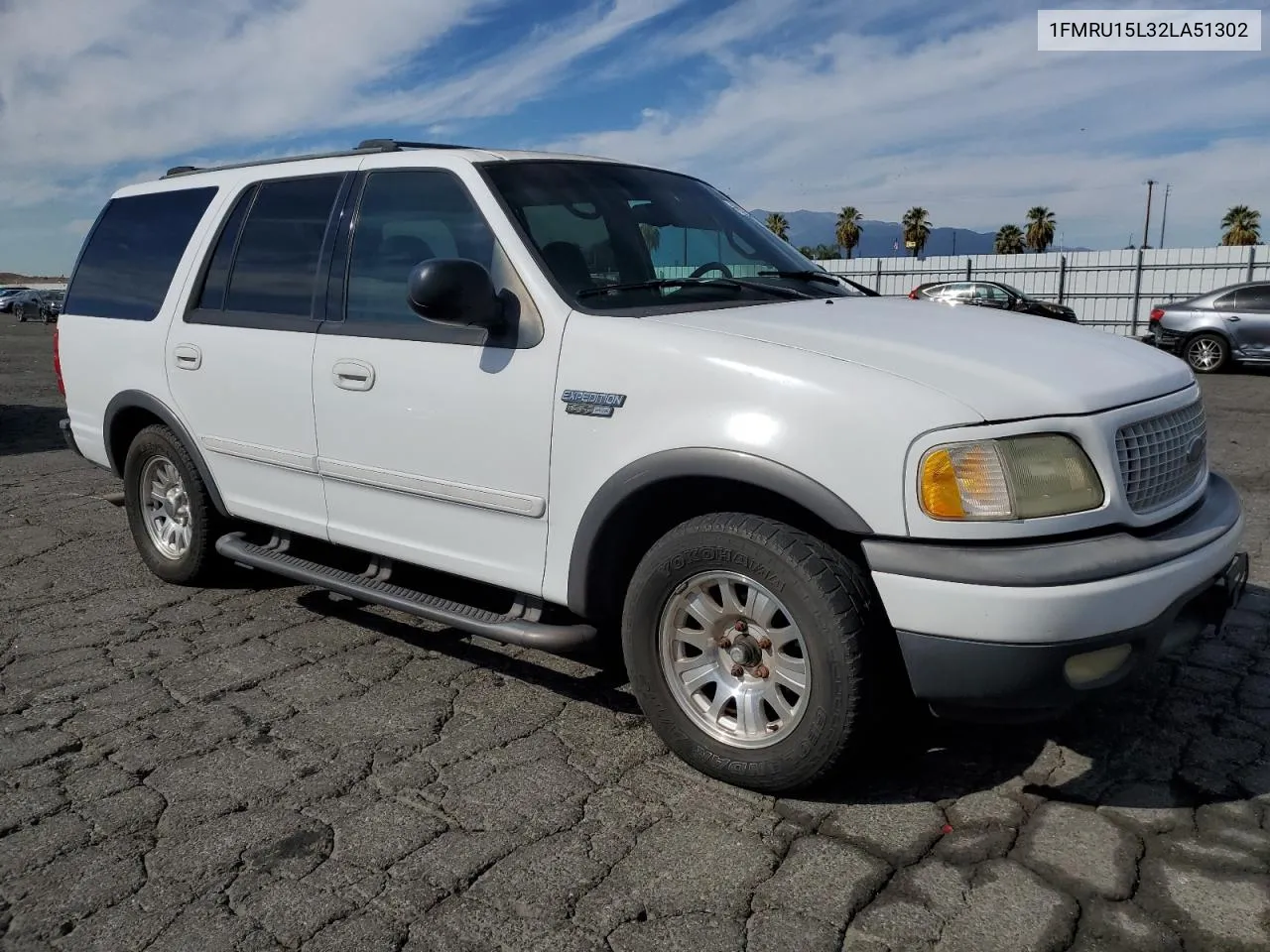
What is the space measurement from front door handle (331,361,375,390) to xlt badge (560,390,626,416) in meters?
0.92

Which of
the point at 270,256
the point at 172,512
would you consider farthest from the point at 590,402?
the point at 172,512

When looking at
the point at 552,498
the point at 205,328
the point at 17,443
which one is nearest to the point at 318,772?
the point at 552,498

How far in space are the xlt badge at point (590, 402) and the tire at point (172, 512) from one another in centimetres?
236

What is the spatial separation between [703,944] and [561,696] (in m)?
1.56

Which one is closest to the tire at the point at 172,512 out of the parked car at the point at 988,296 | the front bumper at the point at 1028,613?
the front bumper at the point at 1028,613

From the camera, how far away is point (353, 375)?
393 centimetres

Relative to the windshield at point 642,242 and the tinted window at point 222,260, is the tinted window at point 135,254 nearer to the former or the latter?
the tinted window at point 222,260

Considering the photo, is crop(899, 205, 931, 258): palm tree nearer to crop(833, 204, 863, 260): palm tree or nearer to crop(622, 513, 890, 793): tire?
crop(833, 204, 863, 260): palm tree

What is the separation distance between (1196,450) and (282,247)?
355 cm

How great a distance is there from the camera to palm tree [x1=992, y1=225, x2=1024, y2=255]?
203 feet

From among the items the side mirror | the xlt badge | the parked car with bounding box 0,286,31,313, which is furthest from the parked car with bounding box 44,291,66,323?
the xlt badge

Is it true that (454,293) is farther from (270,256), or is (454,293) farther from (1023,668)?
(1023,668)

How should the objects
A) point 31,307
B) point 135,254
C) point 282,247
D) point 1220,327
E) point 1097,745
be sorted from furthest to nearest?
point 31,307, point 1220,327, point 135,254, point 282,247, point 1097,745

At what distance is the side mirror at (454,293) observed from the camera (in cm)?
332
